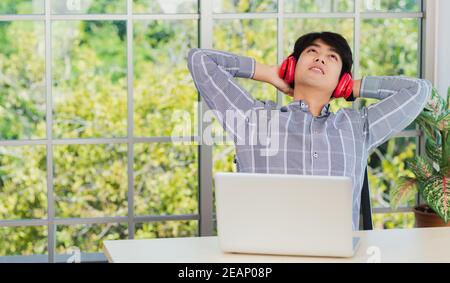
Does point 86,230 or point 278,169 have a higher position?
point 278,169

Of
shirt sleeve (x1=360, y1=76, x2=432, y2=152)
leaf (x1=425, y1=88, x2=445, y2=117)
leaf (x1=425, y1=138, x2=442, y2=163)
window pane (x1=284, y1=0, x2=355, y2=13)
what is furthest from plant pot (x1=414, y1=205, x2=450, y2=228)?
window pane (x1=284, y1=0, x2=355, y2=13)

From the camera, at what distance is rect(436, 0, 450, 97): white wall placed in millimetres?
4371

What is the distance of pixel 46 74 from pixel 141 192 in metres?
0.73

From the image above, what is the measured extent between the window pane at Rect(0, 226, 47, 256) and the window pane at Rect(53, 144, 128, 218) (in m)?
0.14

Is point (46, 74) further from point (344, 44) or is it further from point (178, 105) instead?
point (344, 44)

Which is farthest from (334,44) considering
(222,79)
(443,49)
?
(443,49)

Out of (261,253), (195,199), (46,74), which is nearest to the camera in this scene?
(261,253)

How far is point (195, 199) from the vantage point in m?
4.46

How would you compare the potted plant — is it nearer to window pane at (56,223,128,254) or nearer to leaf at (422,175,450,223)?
leaf at (422,175,450,223)

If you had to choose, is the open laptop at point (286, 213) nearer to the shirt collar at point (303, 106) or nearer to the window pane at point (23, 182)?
the shirt collar at point (303, 106)

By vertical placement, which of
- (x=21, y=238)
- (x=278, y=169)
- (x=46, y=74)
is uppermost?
(x=46, y=74)

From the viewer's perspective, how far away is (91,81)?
4344 mm

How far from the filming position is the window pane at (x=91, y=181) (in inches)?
170
